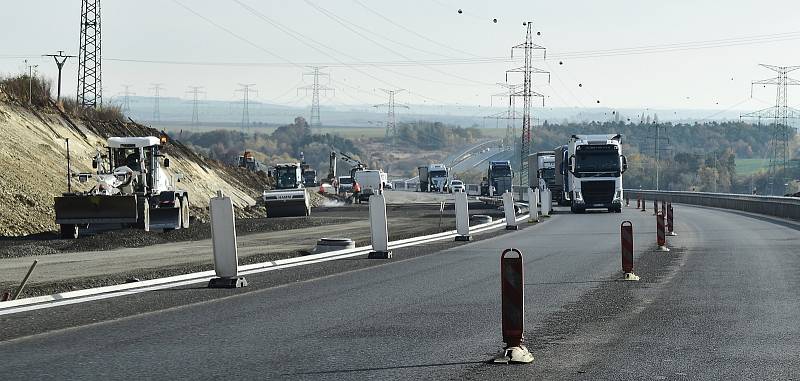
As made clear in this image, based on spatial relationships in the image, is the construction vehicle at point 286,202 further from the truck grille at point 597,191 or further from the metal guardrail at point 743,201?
the metal guardrail at point 743,201

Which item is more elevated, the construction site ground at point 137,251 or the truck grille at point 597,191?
the truck grille at point 597,191

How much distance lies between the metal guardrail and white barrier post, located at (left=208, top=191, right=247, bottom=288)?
35.7 m

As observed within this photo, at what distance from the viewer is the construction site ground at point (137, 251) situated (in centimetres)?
1984

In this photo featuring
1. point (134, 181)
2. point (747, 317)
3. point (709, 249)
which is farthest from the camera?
point (134, 181)

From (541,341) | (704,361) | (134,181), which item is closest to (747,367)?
(704,361)

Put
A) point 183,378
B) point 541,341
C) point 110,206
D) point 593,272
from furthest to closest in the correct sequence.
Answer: point 110,206
point 593,272
point 541,341
point 183,378

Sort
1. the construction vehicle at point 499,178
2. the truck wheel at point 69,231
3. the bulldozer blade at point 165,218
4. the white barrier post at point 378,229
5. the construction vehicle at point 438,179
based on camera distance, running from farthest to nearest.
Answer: the construction vehicle at point 438,179, the construction vehicle at point 499,178, the bulldozer blade at point 165,218, the truck wheel at point 69,231, the white barrier post at point 378,229

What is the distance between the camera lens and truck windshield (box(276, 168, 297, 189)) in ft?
180

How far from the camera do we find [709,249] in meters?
26.9

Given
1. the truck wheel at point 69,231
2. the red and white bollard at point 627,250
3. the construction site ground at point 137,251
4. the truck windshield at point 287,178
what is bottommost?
the construction site ground at point 137,251

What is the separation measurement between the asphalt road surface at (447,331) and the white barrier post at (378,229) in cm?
253

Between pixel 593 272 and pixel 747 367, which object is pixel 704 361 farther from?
pixel 593 272

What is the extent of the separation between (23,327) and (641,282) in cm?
926

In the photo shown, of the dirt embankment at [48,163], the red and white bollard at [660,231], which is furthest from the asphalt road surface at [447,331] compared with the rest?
the dirt embankment at [48,163]
